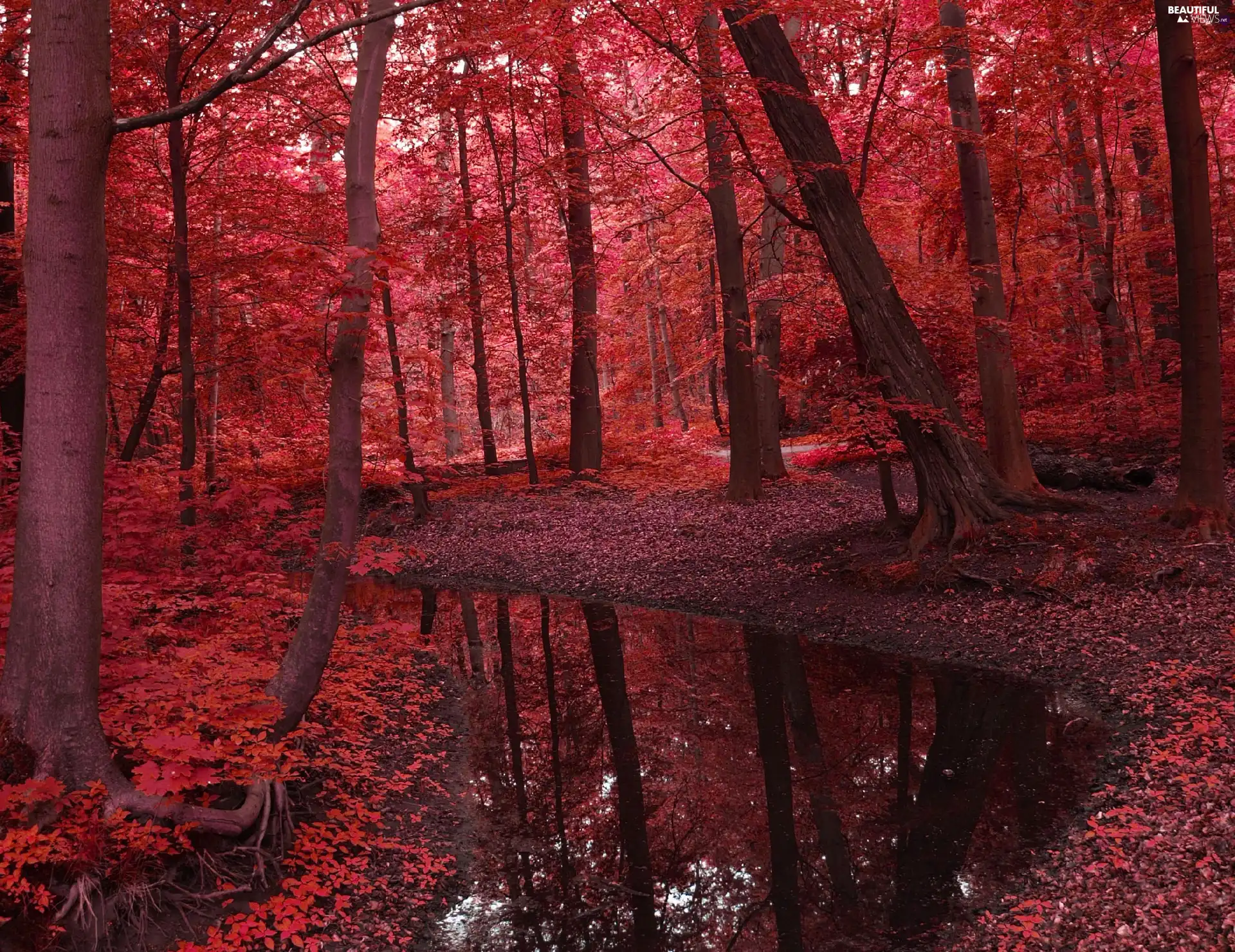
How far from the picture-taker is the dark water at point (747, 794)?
471cm

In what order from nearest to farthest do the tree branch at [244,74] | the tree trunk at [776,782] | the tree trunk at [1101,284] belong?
the tree branch at [244,74], the tree trunk at [776,782], the tree trunk at [1101,284]

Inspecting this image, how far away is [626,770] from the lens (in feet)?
22.0

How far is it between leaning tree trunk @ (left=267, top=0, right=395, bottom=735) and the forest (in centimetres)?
3

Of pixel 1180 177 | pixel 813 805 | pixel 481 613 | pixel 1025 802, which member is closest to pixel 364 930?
pixel 813 805

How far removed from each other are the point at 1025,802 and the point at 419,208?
45.4ft

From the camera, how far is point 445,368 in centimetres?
2177

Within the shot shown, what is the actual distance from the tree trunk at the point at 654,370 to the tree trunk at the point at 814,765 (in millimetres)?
17270

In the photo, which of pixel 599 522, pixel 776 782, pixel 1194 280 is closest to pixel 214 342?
pixel 599 522

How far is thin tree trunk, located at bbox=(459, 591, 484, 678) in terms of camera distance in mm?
9625

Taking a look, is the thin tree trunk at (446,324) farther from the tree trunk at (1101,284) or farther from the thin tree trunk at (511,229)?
the tree trunk at (1101,284)

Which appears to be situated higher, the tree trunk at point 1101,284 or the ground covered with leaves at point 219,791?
the tree trunk at point 1101,284

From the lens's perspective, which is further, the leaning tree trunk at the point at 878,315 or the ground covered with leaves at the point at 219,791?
the leaning tree trunk at the point at 878,315

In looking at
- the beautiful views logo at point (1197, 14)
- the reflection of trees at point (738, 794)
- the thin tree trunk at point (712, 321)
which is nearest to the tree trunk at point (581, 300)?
the thin tree trunk at point (712, 321)

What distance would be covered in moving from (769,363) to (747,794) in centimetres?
1052
